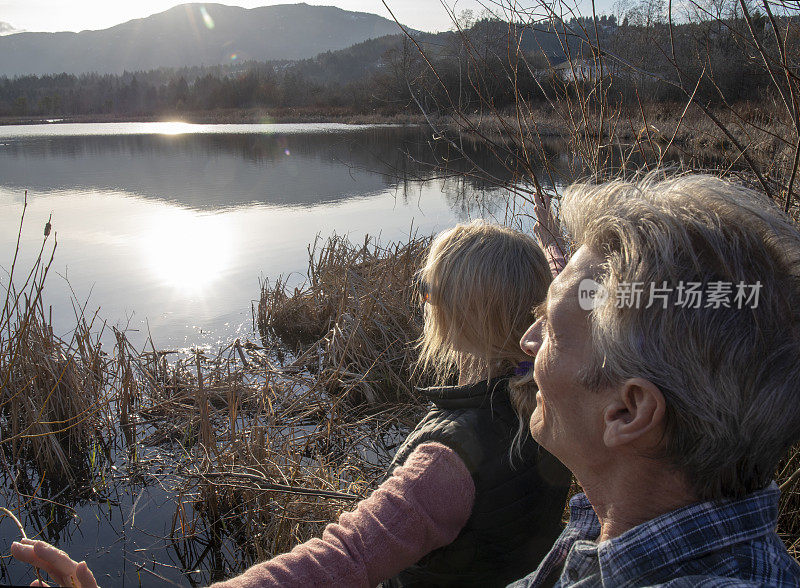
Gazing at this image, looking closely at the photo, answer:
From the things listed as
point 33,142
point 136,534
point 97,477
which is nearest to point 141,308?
point 97,477

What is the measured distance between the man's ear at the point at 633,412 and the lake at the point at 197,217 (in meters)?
1.52

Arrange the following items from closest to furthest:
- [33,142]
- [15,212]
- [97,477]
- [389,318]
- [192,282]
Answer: [97,477]
[389,318]
[192,282]
[15,212]
[33,142]

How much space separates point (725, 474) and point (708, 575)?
0.49 feet

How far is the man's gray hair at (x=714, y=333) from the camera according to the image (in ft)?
2.36

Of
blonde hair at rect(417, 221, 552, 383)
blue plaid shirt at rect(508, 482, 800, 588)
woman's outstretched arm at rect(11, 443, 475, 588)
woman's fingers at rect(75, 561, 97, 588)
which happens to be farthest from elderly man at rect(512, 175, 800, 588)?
woman's fingers at rect(75, 561, 97, 588)

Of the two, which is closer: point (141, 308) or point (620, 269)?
point (620, 269)

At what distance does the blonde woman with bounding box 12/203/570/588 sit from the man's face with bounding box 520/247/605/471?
1.00 ft

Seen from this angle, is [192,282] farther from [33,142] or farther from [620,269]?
[33,142]

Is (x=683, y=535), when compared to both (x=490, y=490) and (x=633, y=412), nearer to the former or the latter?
(x=633, y=412)

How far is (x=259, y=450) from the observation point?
103 inches

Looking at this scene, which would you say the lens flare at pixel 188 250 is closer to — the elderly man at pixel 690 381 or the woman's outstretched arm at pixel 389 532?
the woman's outstretched arm at pixel 389 532

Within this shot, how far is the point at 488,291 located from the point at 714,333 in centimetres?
71

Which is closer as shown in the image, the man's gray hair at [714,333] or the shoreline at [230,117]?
the man's gray hair at [714,333]

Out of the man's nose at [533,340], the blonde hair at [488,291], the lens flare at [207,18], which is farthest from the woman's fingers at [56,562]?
the lens flare at [207,18]
